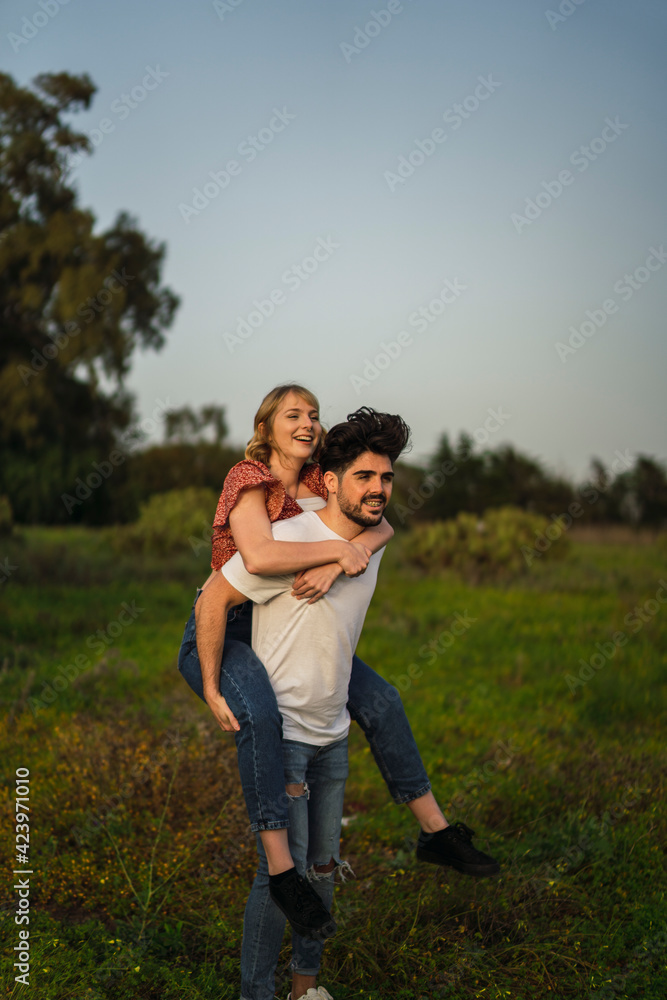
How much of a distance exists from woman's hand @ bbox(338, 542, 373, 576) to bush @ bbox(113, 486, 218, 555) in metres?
13.3

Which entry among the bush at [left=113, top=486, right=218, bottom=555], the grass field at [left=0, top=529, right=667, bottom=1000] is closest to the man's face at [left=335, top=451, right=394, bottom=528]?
the grass field at [left=0, top=529, right=667, bottom=1000]

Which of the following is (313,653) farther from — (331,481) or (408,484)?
(408,484)

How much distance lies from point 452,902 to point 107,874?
1.86 m

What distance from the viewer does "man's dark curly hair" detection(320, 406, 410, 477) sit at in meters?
3.19

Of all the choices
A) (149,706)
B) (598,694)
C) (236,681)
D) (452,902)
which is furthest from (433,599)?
(236,681)

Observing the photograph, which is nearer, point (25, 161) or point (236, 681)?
point (236, 681)

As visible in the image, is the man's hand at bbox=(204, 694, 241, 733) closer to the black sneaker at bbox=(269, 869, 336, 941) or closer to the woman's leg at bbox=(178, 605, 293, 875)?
the woman's leg at bbox=(178, 605, 293, 875)

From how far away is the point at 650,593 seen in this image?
13391 mm

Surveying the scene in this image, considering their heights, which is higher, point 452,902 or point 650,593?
point 650,593

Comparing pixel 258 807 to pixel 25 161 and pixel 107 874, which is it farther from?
pixel 25 161

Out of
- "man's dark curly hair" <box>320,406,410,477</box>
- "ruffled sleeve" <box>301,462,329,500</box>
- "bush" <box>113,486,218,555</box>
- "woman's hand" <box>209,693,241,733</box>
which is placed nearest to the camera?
"woman's hand" <box>209,693,241,733</box>

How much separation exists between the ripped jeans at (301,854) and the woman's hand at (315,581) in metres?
0.59

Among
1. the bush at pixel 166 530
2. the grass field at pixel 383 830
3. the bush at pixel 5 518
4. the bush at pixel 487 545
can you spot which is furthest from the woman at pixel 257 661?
the bush at pixel 166 530

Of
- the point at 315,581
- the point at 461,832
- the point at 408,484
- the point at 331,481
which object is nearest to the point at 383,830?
the point at 461,832
